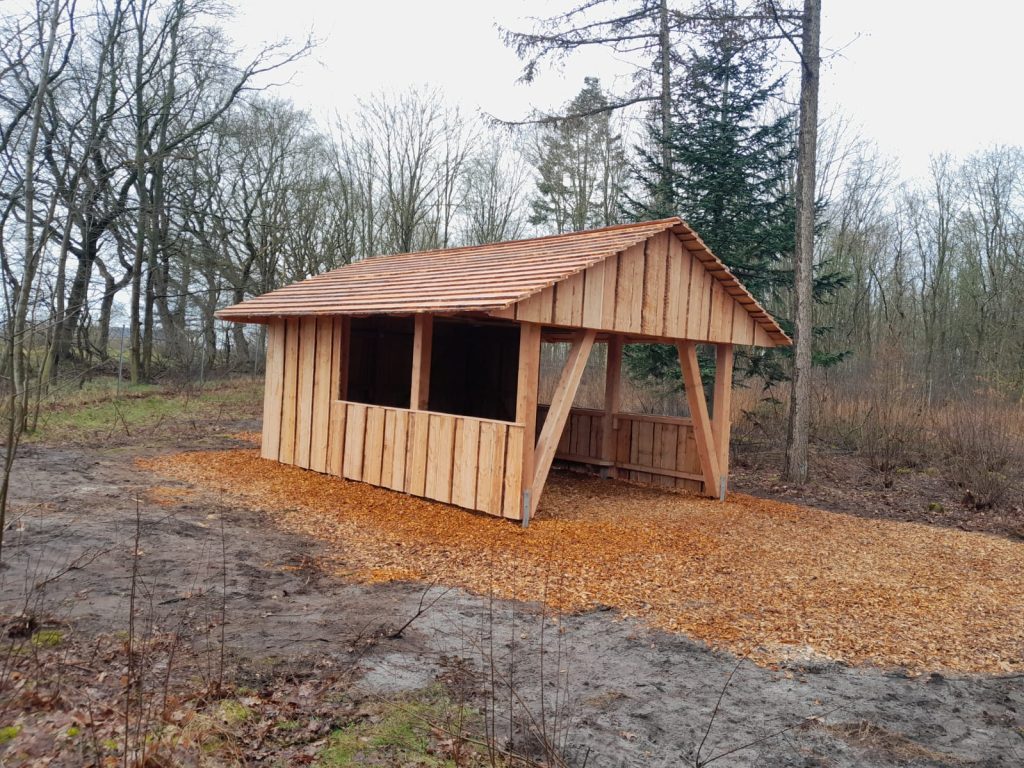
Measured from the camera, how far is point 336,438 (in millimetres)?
11023

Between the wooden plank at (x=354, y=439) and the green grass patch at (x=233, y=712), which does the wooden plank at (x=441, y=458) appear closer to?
the wooden plank at (x=354, y=439)

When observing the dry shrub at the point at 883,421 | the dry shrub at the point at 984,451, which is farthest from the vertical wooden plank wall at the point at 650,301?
the dry shrub at the point at 883,421

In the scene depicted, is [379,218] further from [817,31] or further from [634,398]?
[817,31]

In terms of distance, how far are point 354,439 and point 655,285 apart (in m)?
4.70

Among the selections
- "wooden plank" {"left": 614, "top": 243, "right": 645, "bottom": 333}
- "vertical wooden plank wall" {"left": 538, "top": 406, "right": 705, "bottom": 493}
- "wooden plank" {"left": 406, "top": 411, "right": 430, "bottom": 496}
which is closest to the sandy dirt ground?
"wooden plank" {"left": 406, "top": 411, "right": 430, "bottom": 496}

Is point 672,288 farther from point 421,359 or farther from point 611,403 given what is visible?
point 421,359

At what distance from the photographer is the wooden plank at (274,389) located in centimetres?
1229

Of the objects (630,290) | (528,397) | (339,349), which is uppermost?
(630,290)

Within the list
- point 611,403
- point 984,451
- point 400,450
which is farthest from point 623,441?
point 984,451

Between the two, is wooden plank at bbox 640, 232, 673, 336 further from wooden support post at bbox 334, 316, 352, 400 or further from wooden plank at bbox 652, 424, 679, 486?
wooden support post at bbox 334, 316, 352, 400

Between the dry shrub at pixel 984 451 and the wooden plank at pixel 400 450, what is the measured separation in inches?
325

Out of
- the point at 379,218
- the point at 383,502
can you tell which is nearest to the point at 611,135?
the point at 379,218

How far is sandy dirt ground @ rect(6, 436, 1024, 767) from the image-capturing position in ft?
12.2

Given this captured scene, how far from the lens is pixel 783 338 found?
11.0 metres
